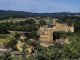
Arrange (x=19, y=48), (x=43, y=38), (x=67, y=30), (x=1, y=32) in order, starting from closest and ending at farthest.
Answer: (x=19, y=48) → (x=43, y=38) → (x=1, y=32) → (x=67, y=30)

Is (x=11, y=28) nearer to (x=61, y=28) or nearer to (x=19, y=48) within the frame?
(x=61, y=28)

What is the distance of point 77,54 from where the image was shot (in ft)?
44.2

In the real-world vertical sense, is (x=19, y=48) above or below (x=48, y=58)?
below

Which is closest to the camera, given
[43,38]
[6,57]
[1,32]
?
[6,57]

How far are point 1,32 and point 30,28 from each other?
10.1 metres

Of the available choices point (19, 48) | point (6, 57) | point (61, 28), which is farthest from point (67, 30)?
point (6, 57)

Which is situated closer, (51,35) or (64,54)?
(64,54)

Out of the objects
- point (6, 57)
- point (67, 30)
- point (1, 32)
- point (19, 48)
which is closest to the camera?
point (6, 57)

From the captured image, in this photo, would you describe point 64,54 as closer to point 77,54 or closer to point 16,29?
point 77,54

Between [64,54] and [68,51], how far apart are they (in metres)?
0.93

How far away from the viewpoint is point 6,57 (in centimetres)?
1180

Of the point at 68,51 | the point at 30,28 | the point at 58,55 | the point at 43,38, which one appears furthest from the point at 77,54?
the point at 30,28

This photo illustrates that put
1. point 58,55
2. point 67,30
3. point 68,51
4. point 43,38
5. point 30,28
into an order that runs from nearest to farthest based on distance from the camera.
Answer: point 58,55 → point 68,51 → point 43,38 → point 67,30 → point 30,28

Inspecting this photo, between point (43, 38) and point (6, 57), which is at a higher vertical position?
point (6, 57)
